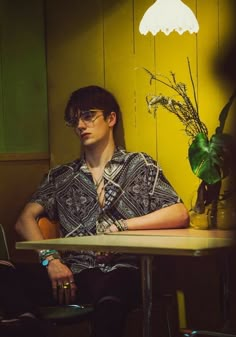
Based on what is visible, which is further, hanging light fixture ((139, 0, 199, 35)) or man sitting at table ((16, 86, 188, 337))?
hanging light fixture ((139, 0, 199, 35))

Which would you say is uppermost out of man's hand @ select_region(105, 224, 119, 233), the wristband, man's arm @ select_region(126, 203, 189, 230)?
man's arm @ select_region(126, 203, 189, 230)

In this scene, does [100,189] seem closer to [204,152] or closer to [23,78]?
[204,152]

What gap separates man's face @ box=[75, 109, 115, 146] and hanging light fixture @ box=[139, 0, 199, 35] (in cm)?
57

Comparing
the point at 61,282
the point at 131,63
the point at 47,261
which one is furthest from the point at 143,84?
the point at 61,282

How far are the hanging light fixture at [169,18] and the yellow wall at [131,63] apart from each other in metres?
0.30

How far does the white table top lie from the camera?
2.12 metres

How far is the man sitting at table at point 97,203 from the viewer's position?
2889mm

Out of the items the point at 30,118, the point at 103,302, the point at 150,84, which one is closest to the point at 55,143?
the point at 30,118

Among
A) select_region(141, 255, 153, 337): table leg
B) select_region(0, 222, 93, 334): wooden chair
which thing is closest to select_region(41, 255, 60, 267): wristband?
select_region(0, 222, 93, 334): wooden chair

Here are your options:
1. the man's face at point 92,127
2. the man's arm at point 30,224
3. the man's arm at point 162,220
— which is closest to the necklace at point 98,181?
the man's face at point 92,127

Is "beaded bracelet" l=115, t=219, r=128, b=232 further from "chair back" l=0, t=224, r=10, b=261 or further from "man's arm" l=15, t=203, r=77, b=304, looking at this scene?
"chair back" l=0, t=224, r=10, b=261

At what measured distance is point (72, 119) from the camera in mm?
3389

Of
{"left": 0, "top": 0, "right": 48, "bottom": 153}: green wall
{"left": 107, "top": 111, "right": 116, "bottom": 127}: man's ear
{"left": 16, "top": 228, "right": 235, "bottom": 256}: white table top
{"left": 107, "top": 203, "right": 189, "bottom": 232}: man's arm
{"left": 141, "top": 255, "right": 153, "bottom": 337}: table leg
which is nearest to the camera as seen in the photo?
{"left": 16, "top": 228, "right": 235, "bottom": 256}: white table top

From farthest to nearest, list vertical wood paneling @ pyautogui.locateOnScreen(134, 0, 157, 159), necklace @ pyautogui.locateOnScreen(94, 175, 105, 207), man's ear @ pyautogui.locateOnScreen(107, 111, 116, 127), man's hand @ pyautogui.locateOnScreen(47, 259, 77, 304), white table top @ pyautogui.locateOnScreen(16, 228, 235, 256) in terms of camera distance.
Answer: vertical wood paneling @ pyautogui.locateOnScreen(134, 0, 157, 159) < man's ear @ pyautogui.locateOnScreen(107, 111, 116, 127) < necklace @ pyautogui.locateOnScreen(94, 175, 105, 207) < man's hand @ pyautogui.locateOnScreen(47, 259, 77, 304) < white table top @ pyautogui.locateOnScreen(16, 228, 235, 256)
